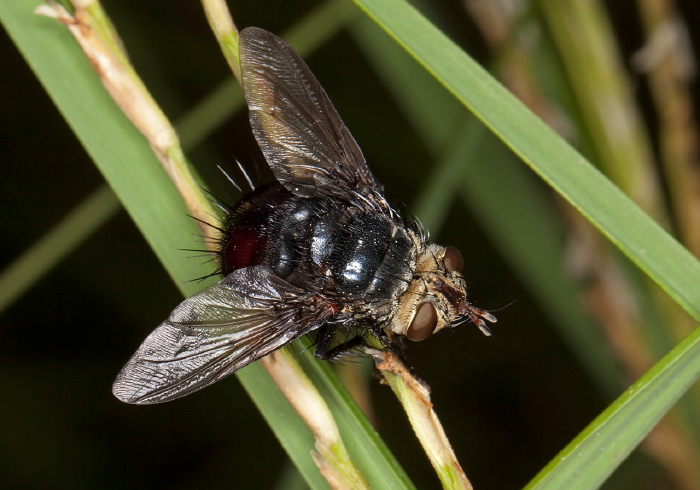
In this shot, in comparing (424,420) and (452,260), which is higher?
(452,260)

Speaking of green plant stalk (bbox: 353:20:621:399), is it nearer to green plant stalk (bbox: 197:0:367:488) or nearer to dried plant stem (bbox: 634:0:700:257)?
dried plant stem (bbox: 634:0:700:257)

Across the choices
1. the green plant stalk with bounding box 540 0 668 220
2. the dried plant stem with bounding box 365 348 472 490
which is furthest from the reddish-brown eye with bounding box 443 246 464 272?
the green plant stalk with bounding box 540 0 668 220

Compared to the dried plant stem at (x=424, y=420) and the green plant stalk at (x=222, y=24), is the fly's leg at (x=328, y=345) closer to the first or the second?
the dried plant stem at (x=424, y=420)

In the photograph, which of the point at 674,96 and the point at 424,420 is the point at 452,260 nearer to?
the point at 424,420

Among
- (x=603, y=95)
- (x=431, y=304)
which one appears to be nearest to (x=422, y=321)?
(x=431, y=304)

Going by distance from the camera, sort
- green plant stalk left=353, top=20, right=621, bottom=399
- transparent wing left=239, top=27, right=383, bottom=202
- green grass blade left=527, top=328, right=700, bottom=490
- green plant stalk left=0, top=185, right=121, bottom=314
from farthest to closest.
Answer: green plant stalk left=353, top=20, right=621, bottom=399 < green plant stalk left=0, top=185, right=121, bottom=314 < transparent wing left=239, top=27, right=383, bottom=202 < green grass blade left=527, top=328, right=700, bottom=490

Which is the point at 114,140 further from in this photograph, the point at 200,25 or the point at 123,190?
the point at 200,25

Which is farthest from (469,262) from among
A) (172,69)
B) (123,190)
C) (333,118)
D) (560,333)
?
(123,190)
